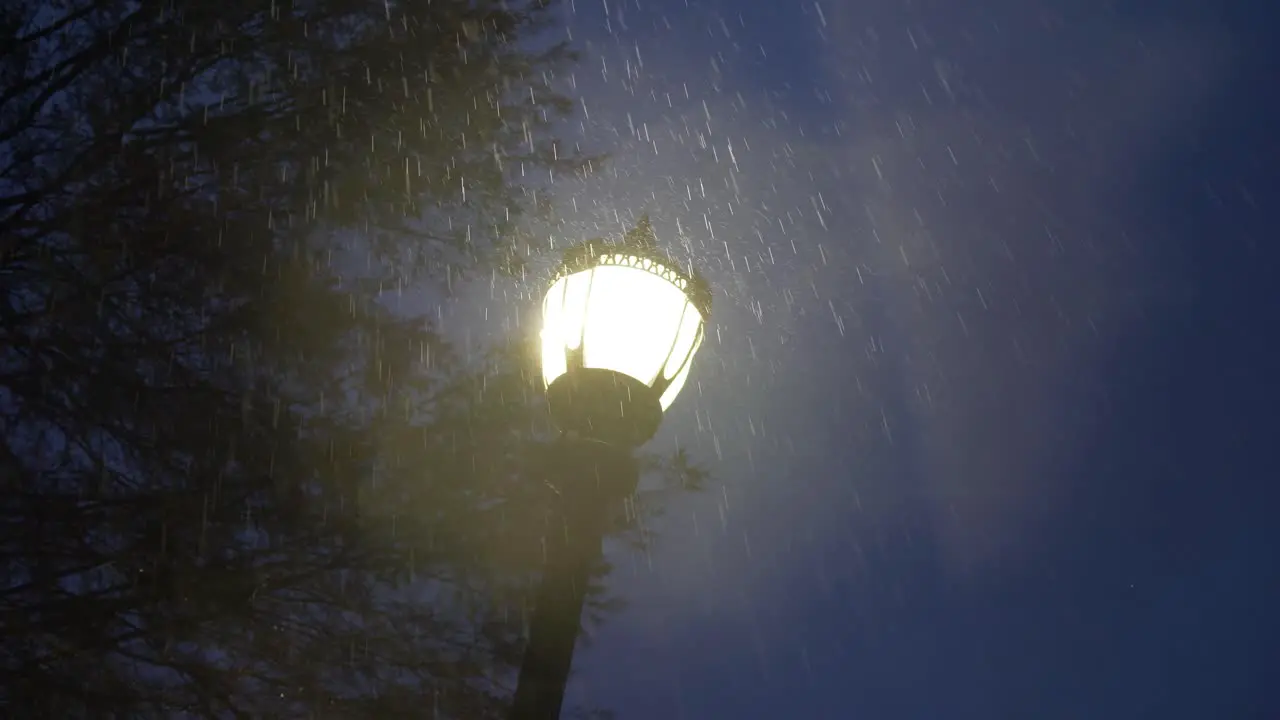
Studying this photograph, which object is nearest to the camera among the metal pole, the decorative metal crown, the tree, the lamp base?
the metal pole

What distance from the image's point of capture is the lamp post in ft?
9.71

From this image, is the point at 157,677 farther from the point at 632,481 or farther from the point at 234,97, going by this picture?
the point at 632,481

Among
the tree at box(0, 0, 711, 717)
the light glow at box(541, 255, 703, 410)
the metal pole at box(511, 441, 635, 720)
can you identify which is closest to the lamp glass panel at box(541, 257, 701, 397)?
the light glow at box(541, 255, 703, 410)

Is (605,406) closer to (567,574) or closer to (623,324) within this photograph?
(623,324)

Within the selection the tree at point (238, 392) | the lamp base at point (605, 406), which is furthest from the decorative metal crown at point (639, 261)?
the tree at point (238, 392)

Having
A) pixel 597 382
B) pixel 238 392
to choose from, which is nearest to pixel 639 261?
pixel 597 382

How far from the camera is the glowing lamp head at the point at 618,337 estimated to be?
10.5 feet

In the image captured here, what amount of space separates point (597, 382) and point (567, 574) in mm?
576

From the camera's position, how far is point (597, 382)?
126 inches

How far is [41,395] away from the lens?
4.77 meters

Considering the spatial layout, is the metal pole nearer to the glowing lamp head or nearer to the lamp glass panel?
the glowing lamp head

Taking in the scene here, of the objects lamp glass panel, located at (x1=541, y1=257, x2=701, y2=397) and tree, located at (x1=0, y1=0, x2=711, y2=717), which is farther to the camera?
tree, located at (x1=0, y1=0, x2=711, y2=717)

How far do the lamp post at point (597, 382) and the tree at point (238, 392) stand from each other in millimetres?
2195

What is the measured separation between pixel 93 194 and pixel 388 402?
66.0 inches
